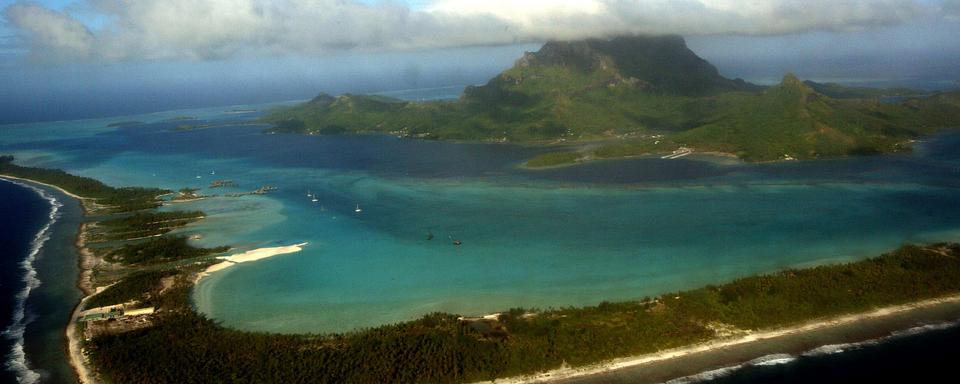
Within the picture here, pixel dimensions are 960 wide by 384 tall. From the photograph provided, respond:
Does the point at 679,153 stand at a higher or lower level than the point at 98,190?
lower

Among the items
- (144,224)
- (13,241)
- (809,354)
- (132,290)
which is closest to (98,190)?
(13,241)

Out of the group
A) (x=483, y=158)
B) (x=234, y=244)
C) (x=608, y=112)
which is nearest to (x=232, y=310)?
(x=234, y=244)

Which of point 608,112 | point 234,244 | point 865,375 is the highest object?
point 608,112

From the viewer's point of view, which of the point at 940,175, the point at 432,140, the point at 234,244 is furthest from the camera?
the point at 432,140

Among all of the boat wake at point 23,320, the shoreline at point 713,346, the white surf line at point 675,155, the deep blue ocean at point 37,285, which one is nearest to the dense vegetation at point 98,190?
the deep blue ocean at point 37,285

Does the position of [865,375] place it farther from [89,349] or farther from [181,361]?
[89,349]

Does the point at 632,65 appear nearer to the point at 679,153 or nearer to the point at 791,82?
the point at 791,82

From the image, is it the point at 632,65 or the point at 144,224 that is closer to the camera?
the point at 144,224

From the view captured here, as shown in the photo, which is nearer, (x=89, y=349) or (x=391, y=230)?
(x=89, y=349)
